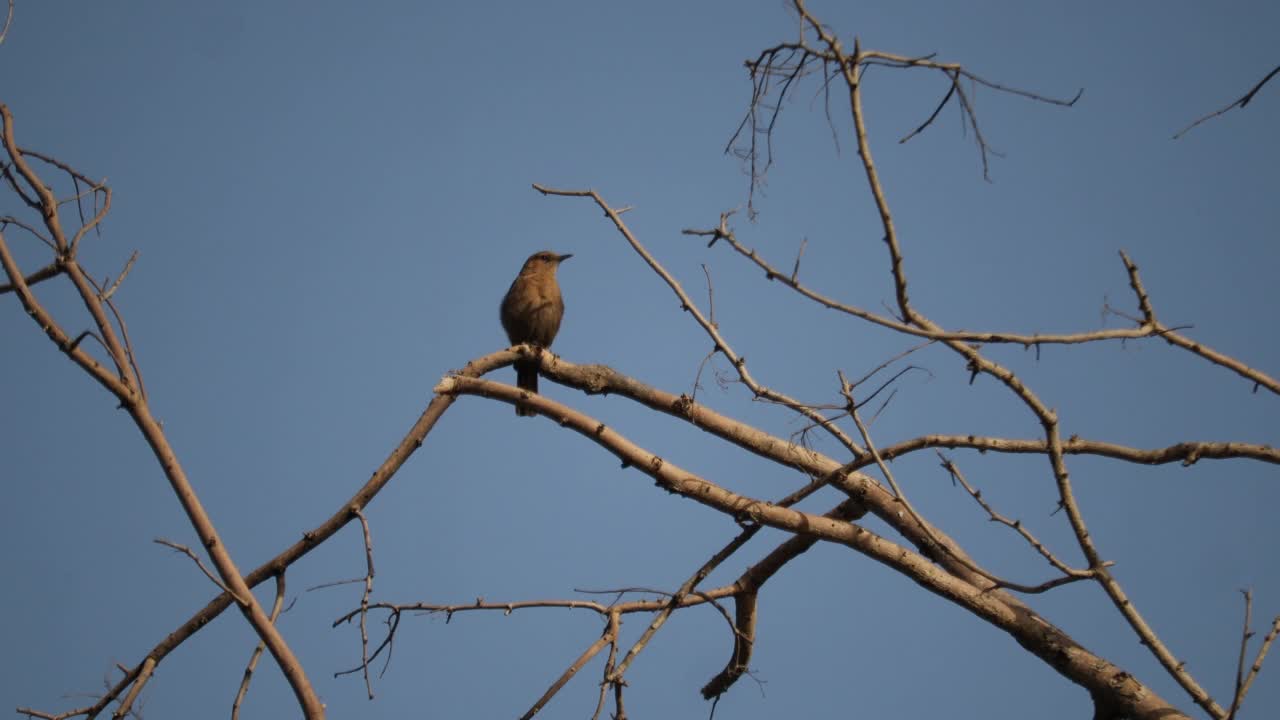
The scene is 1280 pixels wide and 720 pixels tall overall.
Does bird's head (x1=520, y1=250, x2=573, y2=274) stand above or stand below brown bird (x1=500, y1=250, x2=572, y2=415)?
above

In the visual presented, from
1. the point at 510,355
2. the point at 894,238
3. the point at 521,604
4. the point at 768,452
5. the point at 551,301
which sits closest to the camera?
the point at 894,238

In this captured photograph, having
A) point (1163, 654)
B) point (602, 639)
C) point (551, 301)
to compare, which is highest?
point (551, 301)

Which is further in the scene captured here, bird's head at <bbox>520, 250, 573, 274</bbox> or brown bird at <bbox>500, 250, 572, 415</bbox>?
bird's head at <bbox>520, 250, 573, 274</bbox>

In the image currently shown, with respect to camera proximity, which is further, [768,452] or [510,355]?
[510,355]

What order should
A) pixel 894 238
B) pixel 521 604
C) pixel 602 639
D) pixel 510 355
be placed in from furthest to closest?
1. pixel 510 355
2. pixel 521 604
3. pixel 602 639
4. pixel 894 238

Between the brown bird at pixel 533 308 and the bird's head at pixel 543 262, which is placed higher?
the bird's head at pixel 543 262

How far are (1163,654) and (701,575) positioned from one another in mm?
1655

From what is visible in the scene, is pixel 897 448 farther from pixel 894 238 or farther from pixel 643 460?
pixel 894 238

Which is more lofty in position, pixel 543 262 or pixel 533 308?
pixel 543 262

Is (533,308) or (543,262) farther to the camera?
(543,262)

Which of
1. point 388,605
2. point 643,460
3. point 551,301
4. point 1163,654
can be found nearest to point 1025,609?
point 1163,654

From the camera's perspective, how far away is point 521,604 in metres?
3.99

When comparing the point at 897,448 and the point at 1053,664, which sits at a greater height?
the point at 897,448

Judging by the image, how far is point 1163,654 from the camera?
11.2ft
